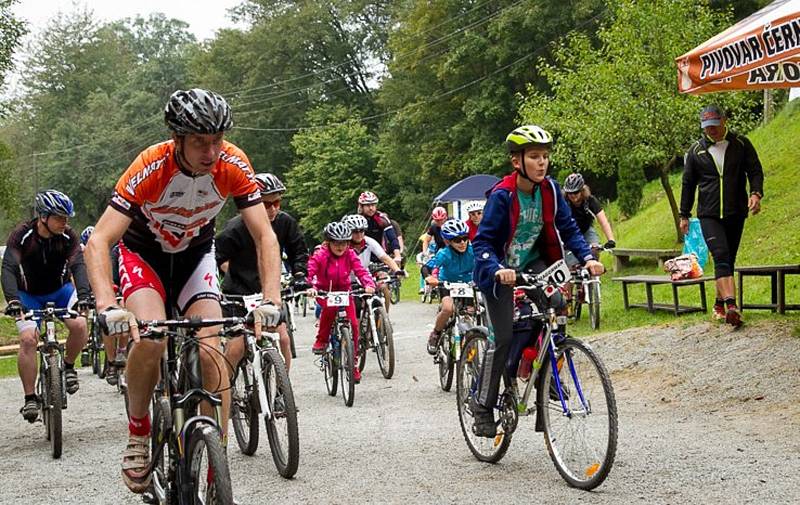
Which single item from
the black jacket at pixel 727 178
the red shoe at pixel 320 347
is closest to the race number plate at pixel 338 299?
the red shoe at pixel 320 347

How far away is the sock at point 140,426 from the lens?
18.9ft

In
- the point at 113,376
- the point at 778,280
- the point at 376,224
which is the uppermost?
the point at 376,224

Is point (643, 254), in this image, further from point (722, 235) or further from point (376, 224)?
point (722, 235)

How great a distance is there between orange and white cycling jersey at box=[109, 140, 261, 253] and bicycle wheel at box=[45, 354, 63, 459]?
348 centimetres

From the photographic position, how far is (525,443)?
327 inches

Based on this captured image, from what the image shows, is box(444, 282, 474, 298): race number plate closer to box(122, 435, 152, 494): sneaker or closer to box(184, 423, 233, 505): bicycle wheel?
box(122, 435, 152, 494): sneaker

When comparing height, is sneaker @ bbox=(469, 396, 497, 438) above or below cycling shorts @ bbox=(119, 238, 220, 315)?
below

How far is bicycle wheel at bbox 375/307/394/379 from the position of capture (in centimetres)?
Answer: 1291

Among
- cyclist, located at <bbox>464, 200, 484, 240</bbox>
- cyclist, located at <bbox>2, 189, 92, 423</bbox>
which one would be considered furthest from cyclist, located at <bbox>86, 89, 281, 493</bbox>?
cyclist, located at <bbox>464, 200, 484, 240</bbox>

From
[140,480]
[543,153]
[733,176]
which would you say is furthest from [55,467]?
[733,176]

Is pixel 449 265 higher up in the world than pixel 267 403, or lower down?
higher up

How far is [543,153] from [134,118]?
266ft

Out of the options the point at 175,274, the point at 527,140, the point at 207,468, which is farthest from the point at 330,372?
the point at 207,468

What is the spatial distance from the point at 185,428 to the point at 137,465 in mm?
757
